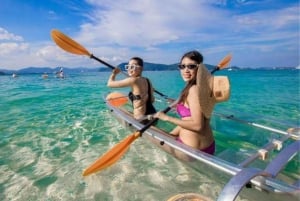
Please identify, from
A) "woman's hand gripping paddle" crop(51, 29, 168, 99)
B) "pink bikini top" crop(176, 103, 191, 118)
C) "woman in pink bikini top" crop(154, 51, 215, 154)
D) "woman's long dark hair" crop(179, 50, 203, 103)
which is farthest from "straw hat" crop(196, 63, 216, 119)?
"woman's hand gripping paddle" crop(51, 29, 168, 99)

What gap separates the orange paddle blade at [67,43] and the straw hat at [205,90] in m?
4.84

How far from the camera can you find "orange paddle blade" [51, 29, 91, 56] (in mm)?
6711

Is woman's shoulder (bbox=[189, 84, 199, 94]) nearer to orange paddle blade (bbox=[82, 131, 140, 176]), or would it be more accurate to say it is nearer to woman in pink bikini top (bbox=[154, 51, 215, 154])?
woman in pink bikini top (bbox=[154, 51, 215, 154])

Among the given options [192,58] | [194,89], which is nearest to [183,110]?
[194,89]

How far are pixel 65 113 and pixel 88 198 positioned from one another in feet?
22.0

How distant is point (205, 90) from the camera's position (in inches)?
126

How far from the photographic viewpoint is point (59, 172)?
15.0 ft

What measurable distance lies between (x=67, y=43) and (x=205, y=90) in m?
5.20

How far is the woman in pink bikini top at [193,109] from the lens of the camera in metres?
3.21

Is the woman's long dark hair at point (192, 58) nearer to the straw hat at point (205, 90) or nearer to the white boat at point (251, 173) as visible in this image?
the straw hat at point (205, 90)

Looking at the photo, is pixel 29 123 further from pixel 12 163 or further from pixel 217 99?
pixel 217 99

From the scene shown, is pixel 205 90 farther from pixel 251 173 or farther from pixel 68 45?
pixel 68 45

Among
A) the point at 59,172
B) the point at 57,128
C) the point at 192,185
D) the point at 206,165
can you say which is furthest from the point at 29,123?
the point at 206,165

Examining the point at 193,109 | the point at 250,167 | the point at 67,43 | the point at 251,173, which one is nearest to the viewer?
the point at 251,173
